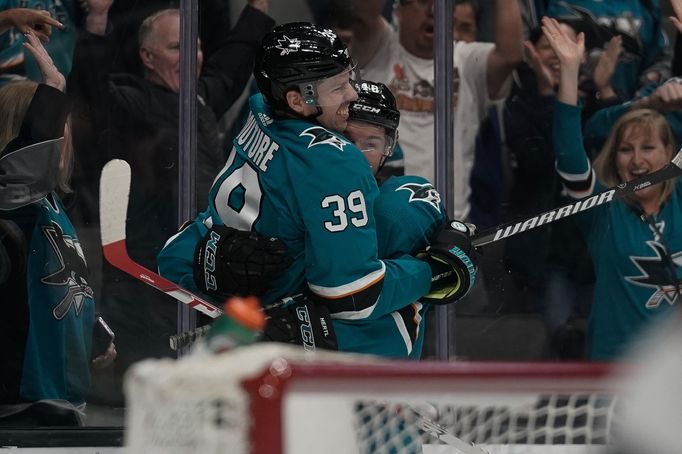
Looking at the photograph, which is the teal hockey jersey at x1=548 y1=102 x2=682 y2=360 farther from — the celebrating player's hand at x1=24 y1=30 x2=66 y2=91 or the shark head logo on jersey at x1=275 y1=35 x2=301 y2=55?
the celebrating player's hand at x1=24 y1=30 x2=66 y2=91

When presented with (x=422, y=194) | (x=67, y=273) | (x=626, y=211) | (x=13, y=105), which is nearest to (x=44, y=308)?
(x=67, y=273)

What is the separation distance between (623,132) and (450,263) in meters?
1.35

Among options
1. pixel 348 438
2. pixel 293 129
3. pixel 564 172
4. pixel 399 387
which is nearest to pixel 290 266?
Answer: pixel 293 129

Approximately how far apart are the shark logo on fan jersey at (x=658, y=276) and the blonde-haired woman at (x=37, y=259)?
1639 millimetres

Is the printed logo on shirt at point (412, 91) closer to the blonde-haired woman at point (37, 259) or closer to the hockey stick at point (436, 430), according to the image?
the blonde-haired woman at point (37, 259)

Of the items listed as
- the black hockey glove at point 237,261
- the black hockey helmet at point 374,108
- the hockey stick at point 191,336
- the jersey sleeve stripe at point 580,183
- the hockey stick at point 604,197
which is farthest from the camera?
the jersey sleeve stripe at point 580,183

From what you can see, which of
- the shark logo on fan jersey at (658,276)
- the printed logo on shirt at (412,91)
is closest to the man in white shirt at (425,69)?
the printed logo on shirt at (412,91)

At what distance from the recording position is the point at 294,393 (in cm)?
158

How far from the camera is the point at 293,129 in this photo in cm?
269

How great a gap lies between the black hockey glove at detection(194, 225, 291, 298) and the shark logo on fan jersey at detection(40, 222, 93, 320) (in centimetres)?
114

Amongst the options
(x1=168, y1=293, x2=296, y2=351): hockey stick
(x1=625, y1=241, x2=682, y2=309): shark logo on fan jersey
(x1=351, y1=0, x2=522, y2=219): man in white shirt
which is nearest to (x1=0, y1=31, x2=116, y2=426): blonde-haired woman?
(x1=351, y1=0, x2=522, y2=219): man in white shirt

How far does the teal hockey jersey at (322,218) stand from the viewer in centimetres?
257

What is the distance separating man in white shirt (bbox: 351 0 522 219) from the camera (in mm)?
3824

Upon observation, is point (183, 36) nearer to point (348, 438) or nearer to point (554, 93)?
point (554, 93)
